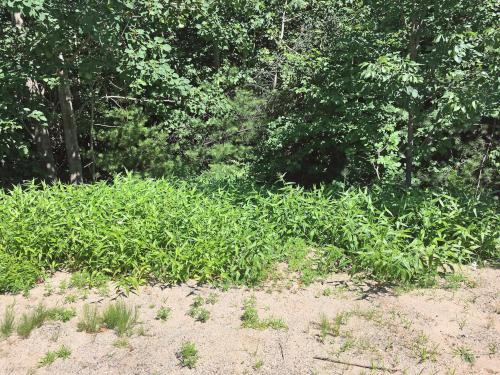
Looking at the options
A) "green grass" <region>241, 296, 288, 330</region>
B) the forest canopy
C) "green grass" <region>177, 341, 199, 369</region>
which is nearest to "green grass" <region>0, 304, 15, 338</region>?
"green grass" <region>177, 341, 199, 369</region>

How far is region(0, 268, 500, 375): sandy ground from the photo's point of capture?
3.04 meters

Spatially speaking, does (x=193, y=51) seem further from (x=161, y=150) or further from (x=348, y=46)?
(x=348, y=46)

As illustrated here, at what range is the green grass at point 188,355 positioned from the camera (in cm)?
304

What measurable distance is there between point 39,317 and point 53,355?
49cm

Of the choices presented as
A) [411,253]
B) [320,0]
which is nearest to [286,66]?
[320,0]

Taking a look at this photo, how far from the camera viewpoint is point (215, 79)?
8.09m

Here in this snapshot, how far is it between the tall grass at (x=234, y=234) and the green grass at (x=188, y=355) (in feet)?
2.93

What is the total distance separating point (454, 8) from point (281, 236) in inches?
119

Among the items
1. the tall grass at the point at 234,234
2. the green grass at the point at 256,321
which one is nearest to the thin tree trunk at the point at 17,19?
the tall grass at the point at 234,234

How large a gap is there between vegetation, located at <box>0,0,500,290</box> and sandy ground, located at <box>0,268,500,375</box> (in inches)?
8.6

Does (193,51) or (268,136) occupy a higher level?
(193,51)

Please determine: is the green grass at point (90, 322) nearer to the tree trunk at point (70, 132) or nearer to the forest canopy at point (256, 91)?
the forest canopy at point (256, 91)

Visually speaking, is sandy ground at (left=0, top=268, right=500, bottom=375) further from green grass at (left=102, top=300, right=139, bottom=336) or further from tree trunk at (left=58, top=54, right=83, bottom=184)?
tree trunk at (left=58, top=54, right=83, bottom=184)

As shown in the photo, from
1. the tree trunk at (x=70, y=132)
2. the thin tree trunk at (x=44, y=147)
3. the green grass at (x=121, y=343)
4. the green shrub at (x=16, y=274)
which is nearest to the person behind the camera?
the green grass at (x=121, y=343)
